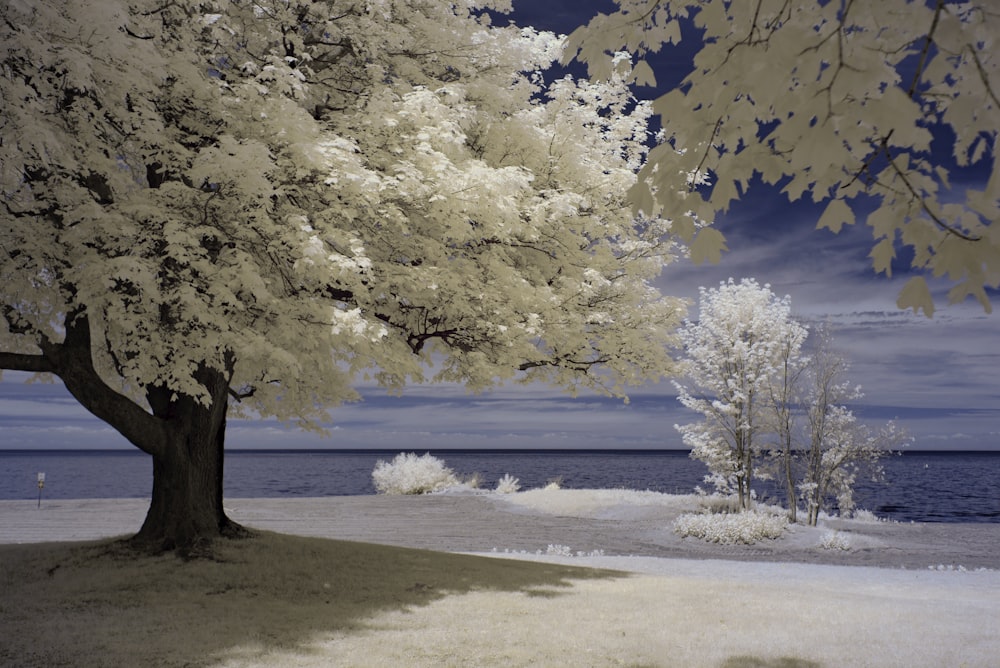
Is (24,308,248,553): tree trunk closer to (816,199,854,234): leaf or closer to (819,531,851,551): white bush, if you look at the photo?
(816,199,854,234): leaf

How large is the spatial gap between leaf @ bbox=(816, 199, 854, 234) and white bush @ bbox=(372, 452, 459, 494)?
2960cm

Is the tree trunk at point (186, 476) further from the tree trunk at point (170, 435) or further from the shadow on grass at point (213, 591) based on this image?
the shadow on grass at point (213, 591)

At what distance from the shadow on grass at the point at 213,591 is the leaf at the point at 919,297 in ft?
21.4

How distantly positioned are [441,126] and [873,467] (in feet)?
69.3

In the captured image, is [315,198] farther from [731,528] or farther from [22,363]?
[731,528]

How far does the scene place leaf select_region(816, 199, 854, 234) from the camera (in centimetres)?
338

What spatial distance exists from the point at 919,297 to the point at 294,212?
7849 mm

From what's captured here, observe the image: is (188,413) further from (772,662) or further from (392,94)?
(772,662)

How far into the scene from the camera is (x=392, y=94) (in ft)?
32.4

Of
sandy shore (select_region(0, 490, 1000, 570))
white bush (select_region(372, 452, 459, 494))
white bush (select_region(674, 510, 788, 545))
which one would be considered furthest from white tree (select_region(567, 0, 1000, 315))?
white bush (select_region(372, 452, 459, 494))

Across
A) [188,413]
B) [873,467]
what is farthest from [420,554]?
[873,467]

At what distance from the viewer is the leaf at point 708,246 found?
3672mm

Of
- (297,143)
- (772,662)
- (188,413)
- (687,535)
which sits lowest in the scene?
(687,535)

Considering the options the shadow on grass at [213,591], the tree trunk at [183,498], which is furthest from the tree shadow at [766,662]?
the tree trunk at [183,498]
